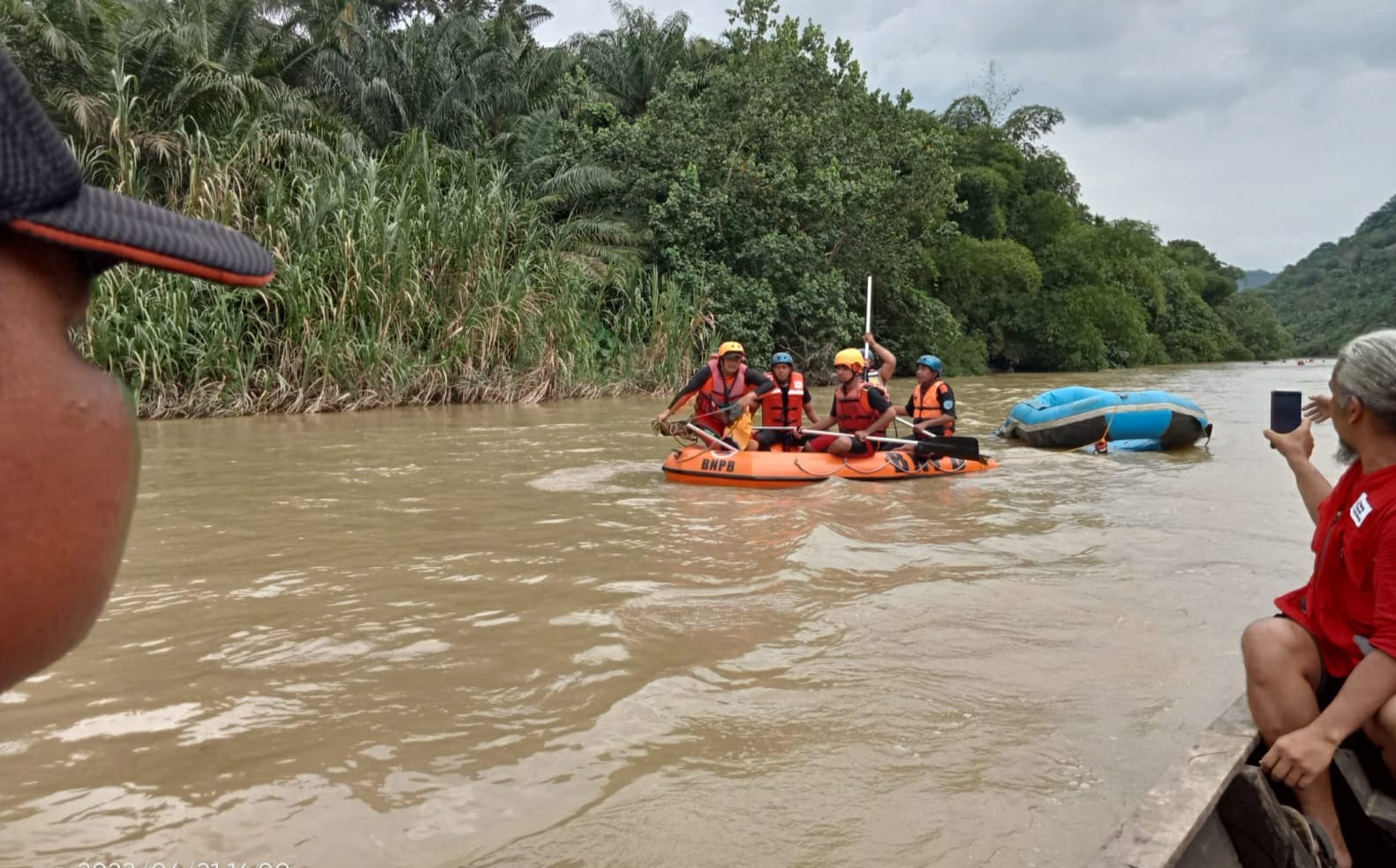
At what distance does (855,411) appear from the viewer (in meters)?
9.41

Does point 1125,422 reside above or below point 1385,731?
above

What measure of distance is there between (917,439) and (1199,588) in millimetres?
4398

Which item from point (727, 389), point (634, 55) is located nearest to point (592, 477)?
point (727, 389)

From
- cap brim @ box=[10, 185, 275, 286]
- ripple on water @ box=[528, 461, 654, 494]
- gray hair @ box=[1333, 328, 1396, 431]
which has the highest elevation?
cap brim @ box=[10, 185, 275, 286]

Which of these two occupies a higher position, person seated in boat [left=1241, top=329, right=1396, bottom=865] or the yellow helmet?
the yellow helmet

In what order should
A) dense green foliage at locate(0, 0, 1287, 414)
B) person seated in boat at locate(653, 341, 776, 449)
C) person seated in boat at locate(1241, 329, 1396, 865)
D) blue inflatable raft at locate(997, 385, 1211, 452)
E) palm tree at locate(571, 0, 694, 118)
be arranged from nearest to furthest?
person seated in boat at locate(1241, 329, 1396, 865) → person seated in boat at locate(653, 341, 776, 449) → blue inflatable raft at locate(997, 385, 1211, 452) → dense green foliage at locate(0, 0, 1287, 414) → palm tree at locate(571, 0, 694, 118)

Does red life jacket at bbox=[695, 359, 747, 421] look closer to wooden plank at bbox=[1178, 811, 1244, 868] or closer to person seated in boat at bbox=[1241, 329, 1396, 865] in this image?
person seated in boat at bbox=[1241, 329, 1396, 865]

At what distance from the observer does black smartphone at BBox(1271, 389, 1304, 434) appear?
281 cm

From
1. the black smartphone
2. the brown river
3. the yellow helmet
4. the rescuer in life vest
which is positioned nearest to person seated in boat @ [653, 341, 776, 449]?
the yellow helmet

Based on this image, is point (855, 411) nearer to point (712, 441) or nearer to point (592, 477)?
point (712, 441)

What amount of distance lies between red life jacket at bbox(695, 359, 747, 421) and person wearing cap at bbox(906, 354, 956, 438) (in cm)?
181

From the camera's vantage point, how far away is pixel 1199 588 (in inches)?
201

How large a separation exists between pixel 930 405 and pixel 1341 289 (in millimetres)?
70203

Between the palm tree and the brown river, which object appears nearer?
the brown river
